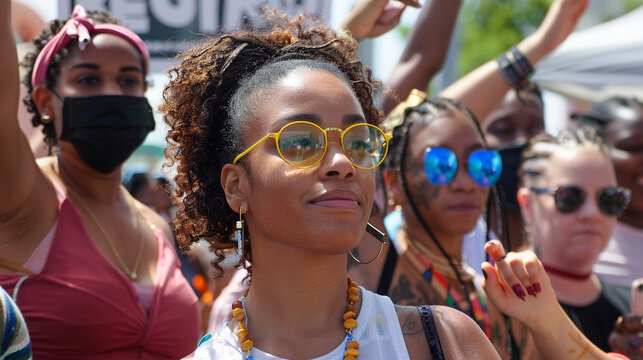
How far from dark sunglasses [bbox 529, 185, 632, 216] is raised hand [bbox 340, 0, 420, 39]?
1.16 m

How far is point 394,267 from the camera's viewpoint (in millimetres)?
3254

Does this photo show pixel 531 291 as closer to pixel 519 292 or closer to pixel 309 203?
pixel 519 292

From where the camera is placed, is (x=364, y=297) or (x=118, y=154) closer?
(x=364, y=297)

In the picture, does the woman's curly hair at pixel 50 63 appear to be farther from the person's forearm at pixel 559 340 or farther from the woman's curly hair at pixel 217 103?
the person's forearm at pixel 559 340

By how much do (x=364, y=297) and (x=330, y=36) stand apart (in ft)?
2.54

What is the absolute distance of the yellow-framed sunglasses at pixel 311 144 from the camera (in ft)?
6.50

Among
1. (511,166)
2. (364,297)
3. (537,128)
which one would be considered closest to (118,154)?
(364,297)

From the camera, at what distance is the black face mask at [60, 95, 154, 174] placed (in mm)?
3324

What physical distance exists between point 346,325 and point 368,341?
2.7 inches

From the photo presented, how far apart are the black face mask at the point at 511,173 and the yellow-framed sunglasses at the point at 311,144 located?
9.31ft

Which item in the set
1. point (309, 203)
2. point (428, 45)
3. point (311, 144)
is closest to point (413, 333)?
point (309, 203)

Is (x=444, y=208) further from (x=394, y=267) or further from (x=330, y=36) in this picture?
(x=330, y=36)

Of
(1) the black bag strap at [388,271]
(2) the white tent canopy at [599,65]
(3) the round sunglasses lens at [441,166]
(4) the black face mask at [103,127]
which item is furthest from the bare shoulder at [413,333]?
(2) the white tent canopy at [599,65]

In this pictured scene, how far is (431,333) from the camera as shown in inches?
79.8
